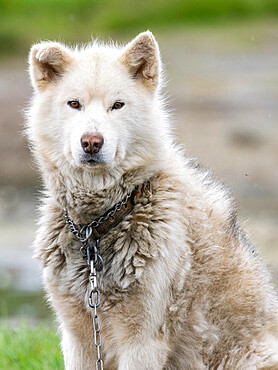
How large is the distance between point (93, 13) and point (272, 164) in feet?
32.1

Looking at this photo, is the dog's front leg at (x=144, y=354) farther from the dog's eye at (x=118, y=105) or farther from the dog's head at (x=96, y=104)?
the dog's eye at (x=118, y=105)

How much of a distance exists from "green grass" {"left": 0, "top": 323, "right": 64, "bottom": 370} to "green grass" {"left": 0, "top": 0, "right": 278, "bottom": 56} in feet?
48.4

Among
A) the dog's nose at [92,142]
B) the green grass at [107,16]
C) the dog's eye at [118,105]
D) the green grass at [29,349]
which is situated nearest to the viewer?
the dog's nose at [92,142]

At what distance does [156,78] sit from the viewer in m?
5.53

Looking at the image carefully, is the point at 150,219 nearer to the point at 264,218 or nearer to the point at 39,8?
the point at 264,218

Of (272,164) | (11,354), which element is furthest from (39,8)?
(11,354)

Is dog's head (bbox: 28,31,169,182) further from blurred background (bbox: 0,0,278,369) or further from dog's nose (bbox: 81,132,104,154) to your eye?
blurred background (bbox: 0,0,278,369)

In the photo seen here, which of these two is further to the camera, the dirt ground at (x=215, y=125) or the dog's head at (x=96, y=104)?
the dirt ground at (x=215, y=125)

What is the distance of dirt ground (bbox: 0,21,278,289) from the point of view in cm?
1362

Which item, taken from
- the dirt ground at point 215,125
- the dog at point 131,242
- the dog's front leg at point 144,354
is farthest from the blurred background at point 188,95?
the dog's front leg at point 144,354

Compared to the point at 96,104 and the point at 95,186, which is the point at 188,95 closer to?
the point at 95,186

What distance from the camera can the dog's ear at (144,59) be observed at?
5383 mm

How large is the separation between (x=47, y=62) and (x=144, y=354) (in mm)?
1885

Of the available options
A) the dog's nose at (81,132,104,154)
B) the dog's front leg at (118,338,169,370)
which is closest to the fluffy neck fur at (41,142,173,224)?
the dog's nose at (81,132,104,154)
